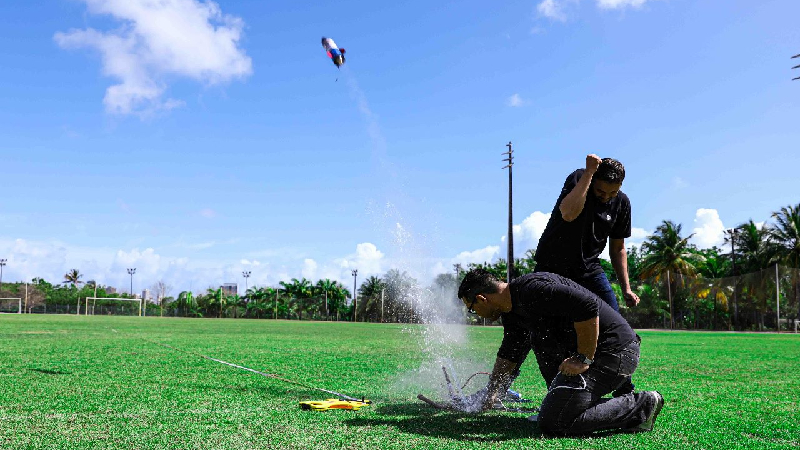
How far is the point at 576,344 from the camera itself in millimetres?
4418

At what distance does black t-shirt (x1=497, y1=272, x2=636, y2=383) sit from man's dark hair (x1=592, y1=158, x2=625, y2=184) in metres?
0.85

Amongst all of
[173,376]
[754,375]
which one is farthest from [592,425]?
[754,375]

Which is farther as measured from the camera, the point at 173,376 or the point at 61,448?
the point at 173,376

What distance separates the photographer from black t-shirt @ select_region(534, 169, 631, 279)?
4875mm

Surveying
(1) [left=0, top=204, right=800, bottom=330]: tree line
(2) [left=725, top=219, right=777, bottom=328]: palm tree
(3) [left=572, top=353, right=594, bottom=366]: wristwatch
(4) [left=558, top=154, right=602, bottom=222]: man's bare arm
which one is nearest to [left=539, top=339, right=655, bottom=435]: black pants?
(3) [left=572, top=353, right=594, bottom=366]: wristwatch

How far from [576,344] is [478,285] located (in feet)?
2.79

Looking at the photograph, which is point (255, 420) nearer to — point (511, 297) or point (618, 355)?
point (511, 297)

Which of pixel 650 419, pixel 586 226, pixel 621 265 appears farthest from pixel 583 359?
pixel 621 265

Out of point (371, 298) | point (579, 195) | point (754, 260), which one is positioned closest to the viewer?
point (579, 195)

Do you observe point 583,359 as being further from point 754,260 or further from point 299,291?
point 299,291

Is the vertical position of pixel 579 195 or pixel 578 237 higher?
pixel 579 195

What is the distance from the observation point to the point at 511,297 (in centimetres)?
419

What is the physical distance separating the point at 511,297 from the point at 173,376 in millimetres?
5154

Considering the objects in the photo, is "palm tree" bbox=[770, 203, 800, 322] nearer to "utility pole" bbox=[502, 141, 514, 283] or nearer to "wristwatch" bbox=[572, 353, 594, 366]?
"utility pole" bbox=[502, 141, 514, 283]
